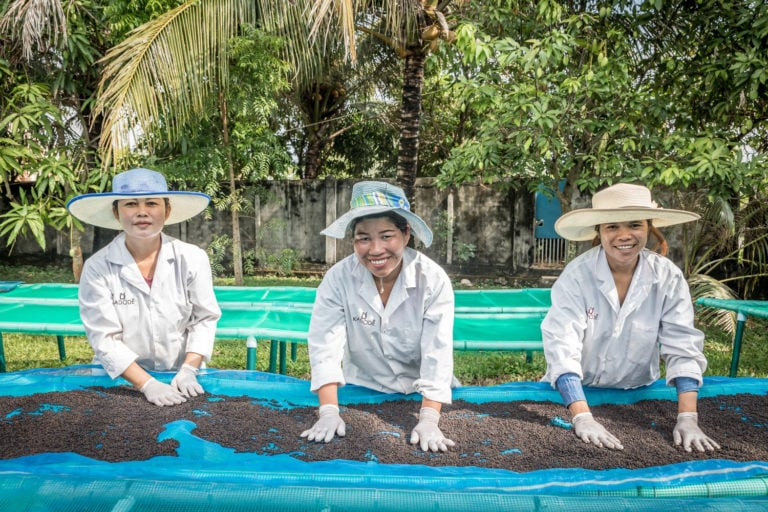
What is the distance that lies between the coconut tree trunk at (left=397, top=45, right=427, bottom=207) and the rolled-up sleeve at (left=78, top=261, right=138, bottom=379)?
13.1 ft

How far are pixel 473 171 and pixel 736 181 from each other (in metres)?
2.02

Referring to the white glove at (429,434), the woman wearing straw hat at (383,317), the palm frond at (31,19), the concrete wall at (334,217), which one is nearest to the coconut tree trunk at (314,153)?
the concrete wall at (334,217)

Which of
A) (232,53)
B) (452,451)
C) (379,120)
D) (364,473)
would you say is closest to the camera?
(364,473)

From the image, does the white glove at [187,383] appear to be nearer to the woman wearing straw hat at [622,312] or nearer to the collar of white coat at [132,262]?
the collar of white coat at [132,262]

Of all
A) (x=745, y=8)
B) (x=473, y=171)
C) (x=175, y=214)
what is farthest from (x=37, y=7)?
A: (x=745, y=8)

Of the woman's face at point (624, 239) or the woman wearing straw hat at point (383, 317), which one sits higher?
the woman's face at point (624, 239)

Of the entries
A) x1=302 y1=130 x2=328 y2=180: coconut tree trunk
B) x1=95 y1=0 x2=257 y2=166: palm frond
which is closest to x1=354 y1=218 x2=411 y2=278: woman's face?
x1=95 y1=0 x2=257 y2=166: palm frond

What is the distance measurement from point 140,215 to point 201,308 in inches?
17.1

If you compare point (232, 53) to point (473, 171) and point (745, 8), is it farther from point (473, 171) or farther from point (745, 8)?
point (745, 8)

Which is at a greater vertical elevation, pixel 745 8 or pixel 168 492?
pixel 745 8

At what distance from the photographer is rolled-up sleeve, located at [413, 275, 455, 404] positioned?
1.94m

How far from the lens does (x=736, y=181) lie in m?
3.93

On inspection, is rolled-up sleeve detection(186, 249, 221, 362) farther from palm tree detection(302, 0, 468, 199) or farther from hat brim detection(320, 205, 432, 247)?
palm tree detection(302, 0, 468, 199)

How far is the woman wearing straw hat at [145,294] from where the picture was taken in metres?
2.18
